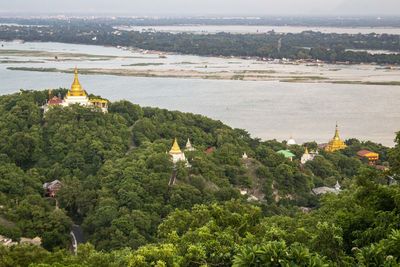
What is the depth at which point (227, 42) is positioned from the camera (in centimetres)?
9194

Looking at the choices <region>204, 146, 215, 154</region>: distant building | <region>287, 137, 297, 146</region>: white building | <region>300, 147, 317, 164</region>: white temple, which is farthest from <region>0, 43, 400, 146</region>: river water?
<region>204, 146, 215, 154</region>: distant building

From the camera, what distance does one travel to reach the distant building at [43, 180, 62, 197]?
21638mm

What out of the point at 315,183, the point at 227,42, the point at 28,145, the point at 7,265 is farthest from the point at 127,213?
the point at 227,42

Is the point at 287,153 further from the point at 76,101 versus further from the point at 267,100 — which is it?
the point at 267,100

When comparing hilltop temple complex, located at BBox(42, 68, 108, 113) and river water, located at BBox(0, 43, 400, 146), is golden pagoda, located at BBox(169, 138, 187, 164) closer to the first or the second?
hilltop temple complex, located at BBox(42, 68, 108, 113)

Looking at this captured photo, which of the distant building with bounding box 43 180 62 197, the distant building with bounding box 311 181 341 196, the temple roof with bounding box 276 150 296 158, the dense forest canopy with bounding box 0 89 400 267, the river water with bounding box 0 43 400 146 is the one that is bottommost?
the distant building with bounding box 311 181 341 196

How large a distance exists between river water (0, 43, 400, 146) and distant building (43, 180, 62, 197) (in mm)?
13724

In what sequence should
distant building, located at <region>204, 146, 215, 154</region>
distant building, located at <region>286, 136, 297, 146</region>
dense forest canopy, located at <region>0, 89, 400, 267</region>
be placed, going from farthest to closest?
distant building, located at <region>286, 136, 297, 146</region>
distant building, located at <region>204, 146, 215, 154</region>
dense forest canopy, located at <region>0, 89, 400, 267</region>

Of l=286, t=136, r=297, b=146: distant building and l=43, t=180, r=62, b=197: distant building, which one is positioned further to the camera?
l=286, t=136, r=297, b=146: distant building

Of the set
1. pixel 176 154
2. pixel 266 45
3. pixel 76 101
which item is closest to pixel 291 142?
pixel 176 154

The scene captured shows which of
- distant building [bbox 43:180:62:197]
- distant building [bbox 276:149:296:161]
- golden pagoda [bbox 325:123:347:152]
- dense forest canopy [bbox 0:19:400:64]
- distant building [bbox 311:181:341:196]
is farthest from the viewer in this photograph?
dense forest canopy [bbox 0:19:400:64]

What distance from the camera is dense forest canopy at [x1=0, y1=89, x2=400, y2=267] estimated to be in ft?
33.0

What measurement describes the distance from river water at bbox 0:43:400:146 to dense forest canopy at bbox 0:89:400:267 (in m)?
3.80

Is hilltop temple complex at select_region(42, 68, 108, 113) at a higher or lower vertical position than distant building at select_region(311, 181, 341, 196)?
higher
